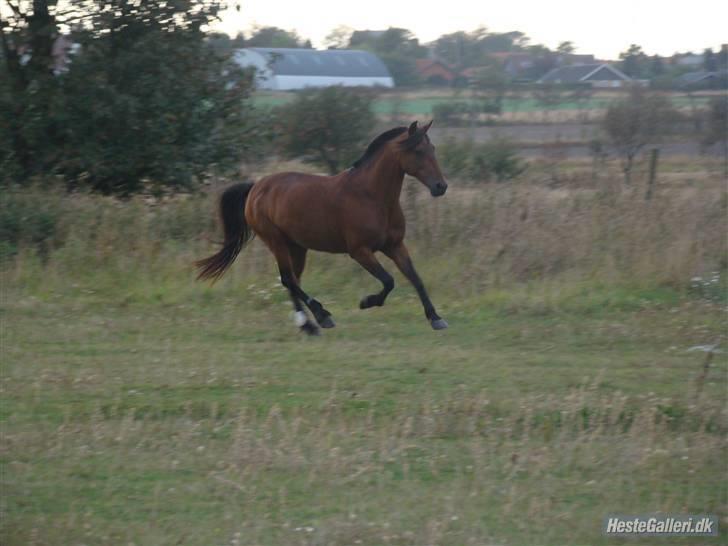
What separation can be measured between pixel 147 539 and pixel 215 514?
44cm

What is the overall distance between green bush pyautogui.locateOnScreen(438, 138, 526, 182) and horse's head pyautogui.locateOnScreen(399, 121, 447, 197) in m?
9.53

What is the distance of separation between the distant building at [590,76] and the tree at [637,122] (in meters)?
7.61

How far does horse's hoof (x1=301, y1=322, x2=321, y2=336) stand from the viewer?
10031mm

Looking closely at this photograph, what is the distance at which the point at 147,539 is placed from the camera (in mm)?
4914

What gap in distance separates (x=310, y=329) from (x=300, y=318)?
0.21 metres

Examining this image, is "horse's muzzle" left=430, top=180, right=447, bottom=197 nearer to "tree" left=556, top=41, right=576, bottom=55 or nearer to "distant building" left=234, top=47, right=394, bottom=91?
"distant building" left=234, top=47, right=394, bottom=91

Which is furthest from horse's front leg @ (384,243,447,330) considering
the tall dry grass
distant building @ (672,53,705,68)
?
distant building @ (672,53,705,68)

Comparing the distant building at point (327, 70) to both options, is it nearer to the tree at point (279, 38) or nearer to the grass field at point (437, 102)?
the grass field at point (437, 102)

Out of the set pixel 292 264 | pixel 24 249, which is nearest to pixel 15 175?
pixel 24 249

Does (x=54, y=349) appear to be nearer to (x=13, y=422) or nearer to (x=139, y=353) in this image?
(x=139, y=353)

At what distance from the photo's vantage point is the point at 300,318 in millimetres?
10211

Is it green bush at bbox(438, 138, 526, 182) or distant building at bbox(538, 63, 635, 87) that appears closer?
green bush at bbox(438, 138, 526, 182)

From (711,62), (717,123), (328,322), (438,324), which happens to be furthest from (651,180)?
(711,62)

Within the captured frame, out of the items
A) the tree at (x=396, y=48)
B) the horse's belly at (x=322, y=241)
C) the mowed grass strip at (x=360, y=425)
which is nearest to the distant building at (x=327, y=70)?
the tree at (x=396, y=48)
